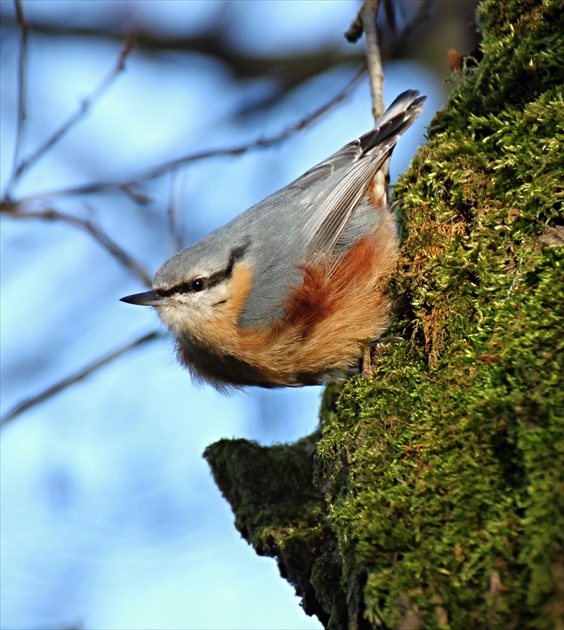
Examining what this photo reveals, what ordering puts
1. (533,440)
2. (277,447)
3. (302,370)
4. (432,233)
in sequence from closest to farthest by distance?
1. (533,440)
2. (432,233)
3. (302,370)
4. (277,447)

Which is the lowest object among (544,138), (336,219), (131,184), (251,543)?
(251,543)

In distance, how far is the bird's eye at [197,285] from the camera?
132 inches

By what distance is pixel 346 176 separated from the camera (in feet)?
10.8

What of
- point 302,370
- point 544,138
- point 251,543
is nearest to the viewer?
point 544,138

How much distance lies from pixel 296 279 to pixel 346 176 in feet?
1.92

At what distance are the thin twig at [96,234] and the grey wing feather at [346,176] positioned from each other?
111 centimetres

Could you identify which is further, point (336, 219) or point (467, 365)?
point (336, 219)

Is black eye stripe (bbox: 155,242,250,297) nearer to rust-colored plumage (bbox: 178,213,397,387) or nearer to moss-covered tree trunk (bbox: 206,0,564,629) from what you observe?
rust-colored plumage (bbox: 178,213,397,387)

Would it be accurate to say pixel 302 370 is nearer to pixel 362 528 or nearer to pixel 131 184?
pixel 362 528

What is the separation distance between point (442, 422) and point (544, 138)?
39.4 inches

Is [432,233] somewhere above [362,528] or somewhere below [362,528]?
above

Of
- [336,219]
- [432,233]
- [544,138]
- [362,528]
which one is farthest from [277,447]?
[544,138]

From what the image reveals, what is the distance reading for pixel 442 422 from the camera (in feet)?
6.55

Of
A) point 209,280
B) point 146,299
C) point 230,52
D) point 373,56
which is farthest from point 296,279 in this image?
point 230,52
